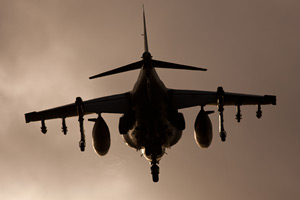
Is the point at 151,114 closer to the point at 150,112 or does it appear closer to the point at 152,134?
the point at 150,112

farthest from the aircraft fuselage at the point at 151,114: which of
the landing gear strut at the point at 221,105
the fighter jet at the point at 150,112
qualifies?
the landing gear strut at the point at 221,105

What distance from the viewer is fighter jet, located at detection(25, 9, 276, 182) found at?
61.8 feet

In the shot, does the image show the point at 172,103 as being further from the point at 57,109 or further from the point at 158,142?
the point at 57,109

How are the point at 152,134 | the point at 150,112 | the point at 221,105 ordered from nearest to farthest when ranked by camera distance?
1. the point at 150,112
2. the point at 221,105
3. the point at 152,134

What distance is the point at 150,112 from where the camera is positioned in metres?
18.9

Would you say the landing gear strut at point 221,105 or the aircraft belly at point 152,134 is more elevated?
the landing gear strut at point 221,105

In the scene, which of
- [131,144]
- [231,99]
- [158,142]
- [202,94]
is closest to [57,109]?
[131,144]

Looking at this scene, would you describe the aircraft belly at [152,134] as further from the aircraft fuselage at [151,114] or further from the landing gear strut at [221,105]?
the landing gear strut at [221,105]

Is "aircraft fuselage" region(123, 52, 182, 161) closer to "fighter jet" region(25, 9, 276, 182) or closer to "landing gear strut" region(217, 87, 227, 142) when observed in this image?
"fighter jet" region(25, 9, 276, 182)

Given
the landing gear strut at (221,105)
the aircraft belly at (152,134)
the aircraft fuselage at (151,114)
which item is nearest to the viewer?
the aircraft fuselage at (151,114)

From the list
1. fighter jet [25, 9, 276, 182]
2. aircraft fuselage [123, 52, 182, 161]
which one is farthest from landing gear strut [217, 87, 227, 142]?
aircraft fuselage [123, 52, 182, 161]

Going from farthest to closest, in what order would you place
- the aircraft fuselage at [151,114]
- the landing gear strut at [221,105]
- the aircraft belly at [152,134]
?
1. the aircraft belly at [152,134]
2. the landing gear strut at [221,105]
3. the aircraft fuselage at [151,114]

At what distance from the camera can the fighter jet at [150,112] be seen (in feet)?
61.8

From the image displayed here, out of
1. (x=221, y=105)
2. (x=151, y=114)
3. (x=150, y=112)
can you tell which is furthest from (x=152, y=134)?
(x=221, y=105)
